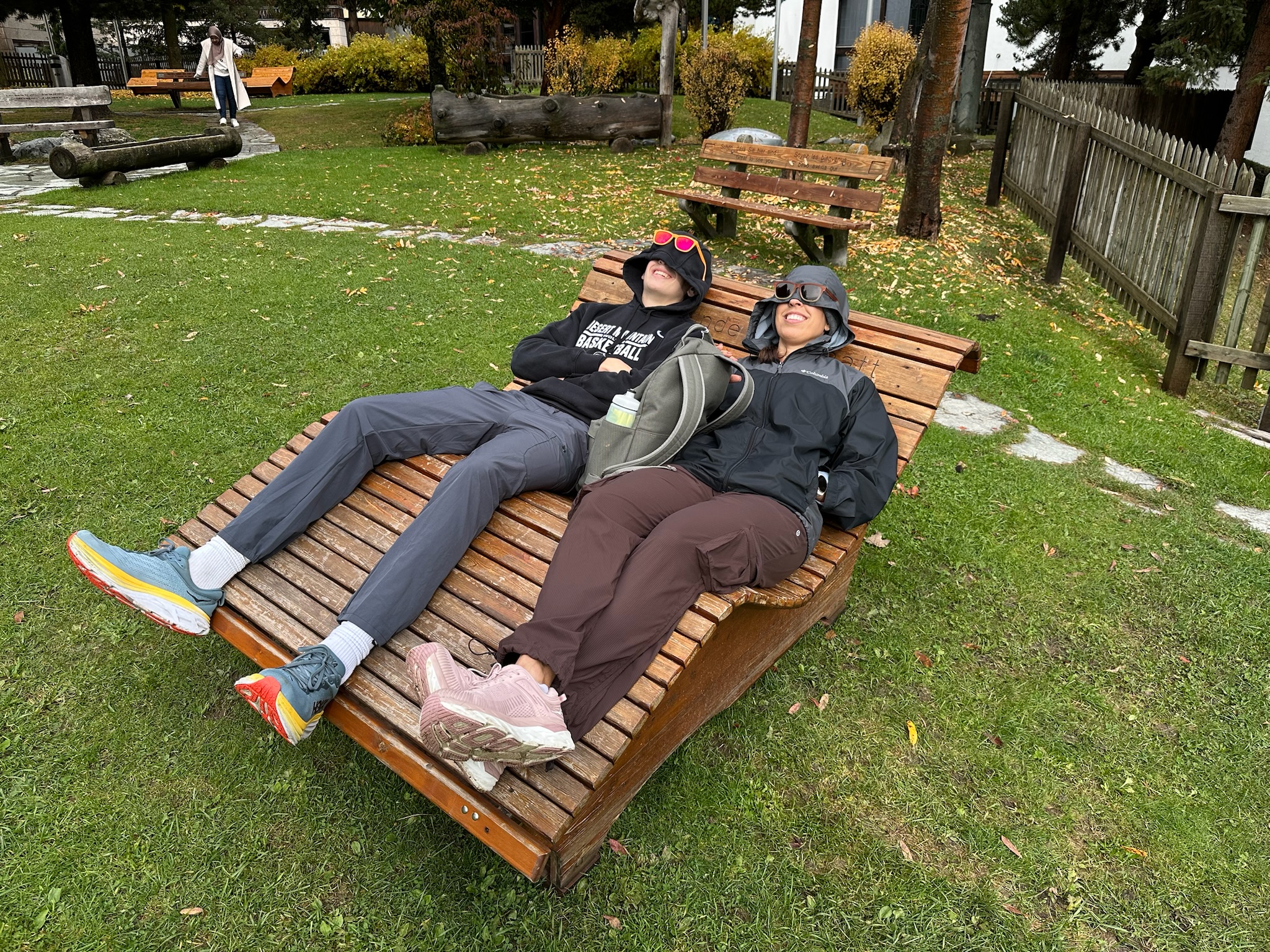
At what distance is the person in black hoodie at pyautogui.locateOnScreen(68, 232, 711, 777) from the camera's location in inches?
106

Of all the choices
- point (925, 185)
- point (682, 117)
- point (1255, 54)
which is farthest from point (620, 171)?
point (1255, 54)

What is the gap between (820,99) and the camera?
23.0 m

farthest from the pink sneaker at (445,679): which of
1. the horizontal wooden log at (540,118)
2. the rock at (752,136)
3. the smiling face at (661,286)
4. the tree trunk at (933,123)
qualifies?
the horizontal wooden log at (540,118)

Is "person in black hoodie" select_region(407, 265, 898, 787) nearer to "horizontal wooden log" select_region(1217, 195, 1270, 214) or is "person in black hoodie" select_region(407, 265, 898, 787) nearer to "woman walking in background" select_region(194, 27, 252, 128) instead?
"horizontal wooden log" select_region(1217, 195, 1270, 214)

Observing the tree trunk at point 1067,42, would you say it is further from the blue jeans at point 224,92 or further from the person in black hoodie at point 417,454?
the person in black hoodie at point 417,454

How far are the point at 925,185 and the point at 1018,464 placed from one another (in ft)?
16.4

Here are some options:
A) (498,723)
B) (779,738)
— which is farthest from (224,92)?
(498,723)

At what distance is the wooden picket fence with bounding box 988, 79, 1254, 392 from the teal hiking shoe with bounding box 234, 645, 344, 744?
610 centimetres

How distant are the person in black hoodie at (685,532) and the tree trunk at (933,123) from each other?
6005mm

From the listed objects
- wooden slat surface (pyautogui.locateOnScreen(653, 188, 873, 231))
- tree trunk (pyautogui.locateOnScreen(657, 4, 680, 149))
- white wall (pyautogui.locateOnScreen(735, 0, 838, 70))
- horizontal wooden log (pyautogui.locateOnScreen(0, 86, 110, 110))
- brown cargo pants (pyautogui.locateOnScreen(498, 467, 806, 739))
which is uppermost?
white wall (pyautogui.locateOnScreen(735, 0, 838, 70))

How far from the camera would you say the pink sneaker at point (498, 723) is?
83.6 inches

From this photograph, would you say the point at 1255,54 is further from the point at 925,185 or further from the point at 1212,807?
the point at 1212,807

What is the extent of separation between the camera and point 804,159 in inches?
343

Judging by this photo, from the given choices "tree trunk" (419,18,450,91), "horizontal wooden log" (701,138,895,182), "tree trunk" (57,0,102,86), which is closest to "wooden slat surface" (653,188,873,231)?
"horizontal wooden log" (701,138,895,182)
